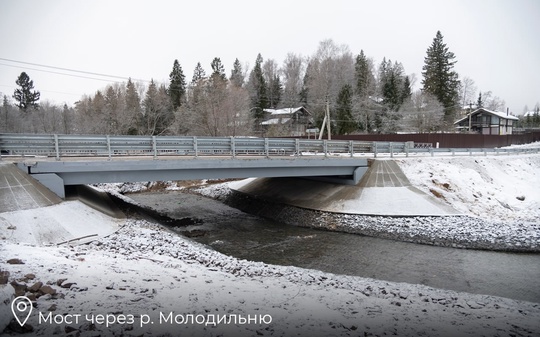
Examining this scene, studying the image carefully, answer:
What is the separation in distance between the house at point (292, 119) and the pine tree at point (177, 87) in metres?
18.1

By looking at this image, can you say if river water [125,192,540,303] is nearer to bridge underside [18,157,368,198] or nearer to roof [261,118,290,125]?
bridge underside [18,157,368,198]

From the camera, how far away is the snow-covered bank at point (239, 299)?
20.2 ft

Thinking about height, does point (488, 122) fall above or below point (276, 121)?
below

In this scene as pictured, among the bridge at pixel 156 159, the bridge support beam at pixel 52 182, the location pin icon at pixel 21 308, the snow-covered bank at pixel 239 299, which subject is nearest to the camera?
the location pin icon at pixel 21 308

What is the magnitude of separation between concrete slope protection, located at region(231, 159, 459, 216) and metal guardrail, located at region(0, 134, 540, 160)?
269cm

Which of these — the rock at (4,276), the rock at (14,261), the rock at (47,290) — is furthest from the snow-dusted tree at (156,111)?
the rock at (47,290)

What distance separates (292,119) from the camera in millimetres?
71062

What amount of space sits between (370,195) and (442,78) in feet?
192

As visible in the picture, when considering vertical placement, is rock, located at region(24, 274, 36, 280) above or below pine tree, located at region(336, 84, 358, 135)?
below

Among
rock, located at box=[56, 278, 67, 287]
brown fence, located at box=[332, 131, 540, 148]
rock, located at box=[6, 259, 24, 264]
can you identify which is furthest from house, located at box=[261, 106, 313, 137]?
rock, located at box=[56, 278, 67, 287]

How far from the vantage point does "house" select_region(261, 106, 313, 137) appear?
226 feet

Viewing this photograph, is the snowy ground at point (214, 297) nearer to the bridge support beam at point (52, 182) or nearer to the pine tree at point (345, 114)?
the bridge support beam at point (52, 182)

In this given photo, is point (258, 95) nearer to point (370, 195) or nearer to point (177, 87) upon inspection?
point (177, 87)

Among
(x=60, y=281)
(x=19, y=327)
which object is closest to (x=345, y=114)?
(x=60, y=281)
